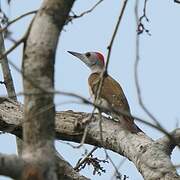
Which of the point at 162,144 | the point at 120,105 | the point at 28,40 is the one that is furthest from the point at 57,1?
the point at 120,105

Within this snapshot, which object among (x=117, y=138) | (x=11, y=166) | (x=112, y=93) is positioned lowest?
(x=11, y=166)

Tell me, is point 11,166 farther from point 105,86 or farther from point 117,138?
point 105,86

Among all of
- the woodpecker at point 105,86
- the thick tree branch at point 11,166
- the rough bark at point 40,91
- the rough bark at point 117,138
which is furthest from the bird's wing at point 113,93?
the thick tree branch at point 11,166

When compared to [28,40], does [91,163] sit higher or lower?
lower

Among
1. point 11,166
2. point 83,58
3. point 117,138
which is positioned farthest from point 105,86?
point 11,166

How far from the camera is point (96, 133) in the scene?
4965mm

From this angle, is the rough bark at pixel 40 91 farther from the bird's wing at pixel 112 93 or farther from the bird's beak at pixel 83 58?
the bird's beak at pixel 83 58

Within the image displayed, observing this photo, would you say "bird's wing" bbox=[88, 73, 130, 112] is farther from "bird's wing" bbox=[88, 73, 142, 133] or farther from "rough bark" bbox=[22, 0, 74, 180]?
"rough bark" bbox=[22, 0, 74, 180]

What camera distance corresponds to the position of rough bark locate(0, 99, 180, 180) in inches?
164

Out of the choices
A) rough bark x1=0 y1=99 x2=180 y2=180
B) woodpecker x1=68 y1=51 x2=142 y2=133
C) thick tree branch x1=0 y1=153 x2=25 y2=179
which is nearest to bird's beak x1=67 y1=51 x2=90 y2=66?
woodpecker x1=68 y1=51 x2=142 y2=133

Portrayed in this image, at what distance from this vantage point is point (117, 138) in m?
4.89

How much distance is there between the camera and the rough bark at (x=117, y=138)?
4.17m

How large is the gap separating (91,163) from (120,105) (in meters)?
2.68

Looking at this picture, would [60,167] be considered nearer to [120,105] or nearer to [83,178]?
[83,178]
